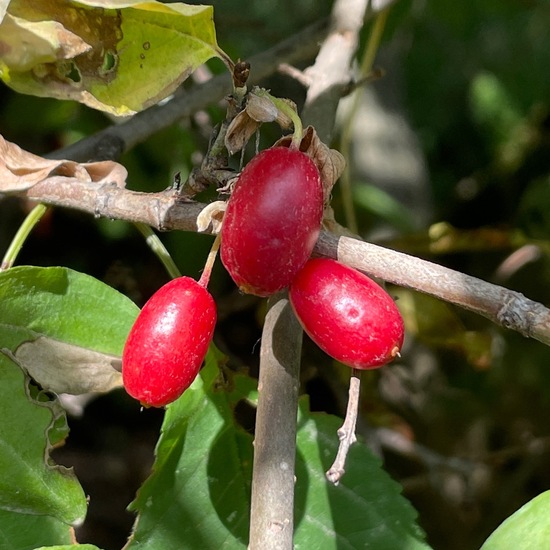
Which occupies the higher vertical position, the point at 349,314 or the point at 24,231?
the point at 349,314

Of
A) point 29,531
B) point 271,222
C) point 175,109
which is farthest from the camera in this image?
point 175,109

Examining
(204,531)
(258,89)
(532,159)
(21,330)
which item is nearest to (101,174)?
(21,330)

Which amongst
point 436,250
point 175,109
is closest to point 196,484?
point 175,109

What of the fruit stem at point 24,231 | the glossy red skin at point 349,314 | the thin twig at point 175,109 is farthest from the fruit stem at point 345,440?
the thin twig at point 175,109

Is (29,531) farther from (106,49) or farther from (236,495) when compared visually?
(106,49)

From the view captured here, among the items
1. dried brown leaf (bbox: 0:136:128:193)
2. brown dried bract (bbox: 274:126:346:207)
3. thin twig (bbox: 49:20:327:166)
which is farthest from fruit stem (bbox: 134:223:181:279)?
brown dried bract (bbox: 274:126:346:207)

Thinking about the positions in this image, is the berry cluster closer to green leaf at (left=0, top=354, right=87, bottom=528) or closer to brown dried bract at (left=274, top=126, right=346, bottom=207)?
brown dried bract at (left=274, top=126, right=346, bottom=207)

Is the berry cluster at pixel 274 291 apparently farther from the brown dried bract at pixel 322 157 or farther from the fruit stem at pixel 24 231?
the fruit stem at pixel 24 231

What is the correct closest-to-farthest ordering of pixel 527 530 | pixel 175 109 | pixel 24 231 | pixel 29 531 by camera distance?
1. pixel 527 530
2. pixel 29 531
3. pixel 24 231
4. pixel 175 109

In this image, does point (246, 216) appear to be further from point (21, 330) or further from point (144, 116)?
point (144, 116)
